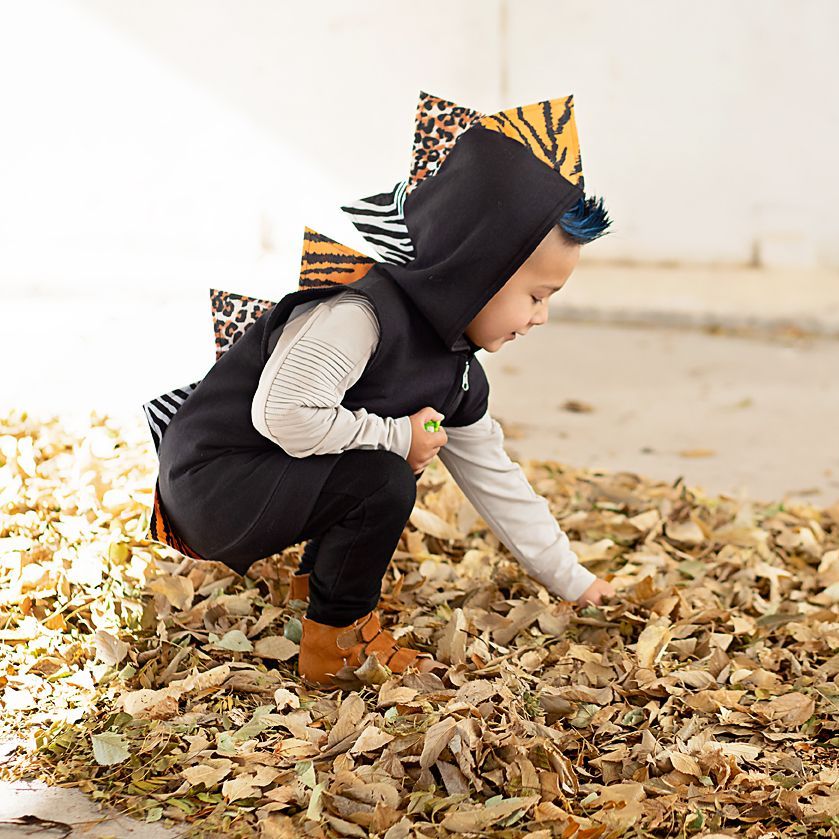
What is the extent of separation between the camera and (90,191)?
653cm

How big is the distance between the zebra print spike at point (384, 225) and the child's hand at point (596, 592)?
820 millimetres

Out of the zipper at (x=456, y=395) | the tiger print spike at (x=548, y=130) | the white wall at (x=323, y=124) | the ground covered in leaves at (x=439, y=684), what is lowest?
the ground covered in leaves at (x=439, y=684)

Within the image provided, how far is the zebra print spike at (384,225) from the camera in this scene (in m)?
2.12

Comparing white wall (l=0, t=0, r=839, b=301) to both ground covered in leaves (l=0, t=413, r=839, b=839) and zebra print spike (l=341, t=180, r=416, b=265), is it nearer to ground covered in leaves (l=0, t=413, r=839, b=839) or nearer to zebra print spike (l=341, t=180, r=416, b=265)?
ground covered in leaves (l=0, t=413, r=839, b=839)

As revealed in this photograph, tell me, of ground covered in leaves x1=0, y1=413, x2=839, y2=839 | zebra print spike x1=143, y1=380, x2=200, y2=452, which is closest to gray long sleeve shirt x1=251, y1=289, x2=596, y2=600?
zebra print spike x1=143, y1=380, x2=200, y2=452

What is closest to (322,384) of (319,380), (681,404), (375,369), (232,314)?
(319,380)

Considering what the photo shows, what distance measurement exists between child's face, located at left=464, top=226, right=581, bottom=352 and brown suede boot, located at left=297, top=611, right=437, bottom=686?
1.82 ft

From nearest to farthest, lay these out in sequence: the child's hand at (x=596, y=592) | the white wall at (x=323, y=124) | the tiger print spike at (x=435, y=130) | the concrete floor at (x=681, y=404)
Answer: the tiger print spike at (x=435, y=130)
the child's hand at (x=596, y=592)
the concrete floor at (x=681, y=404)
the white wall at (x=323, y=124)

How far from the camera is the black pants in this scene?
2045 millimetres

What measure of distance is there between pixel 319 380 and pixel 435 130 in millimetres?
544

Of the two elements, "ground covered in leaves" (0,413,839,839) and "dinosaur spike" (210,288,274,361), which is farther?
"dinosaur spike" (210,288,274,361)

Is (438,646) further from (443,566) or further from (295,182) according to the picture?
(295,182)

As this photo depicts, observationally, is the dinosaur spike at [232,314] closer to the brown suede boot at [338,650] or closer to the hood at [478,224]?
the hood at [478,224]

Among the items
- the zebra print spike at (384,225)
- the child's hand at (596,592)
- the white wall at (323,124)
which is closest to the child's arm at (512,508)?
the child's hand at (596,592)
